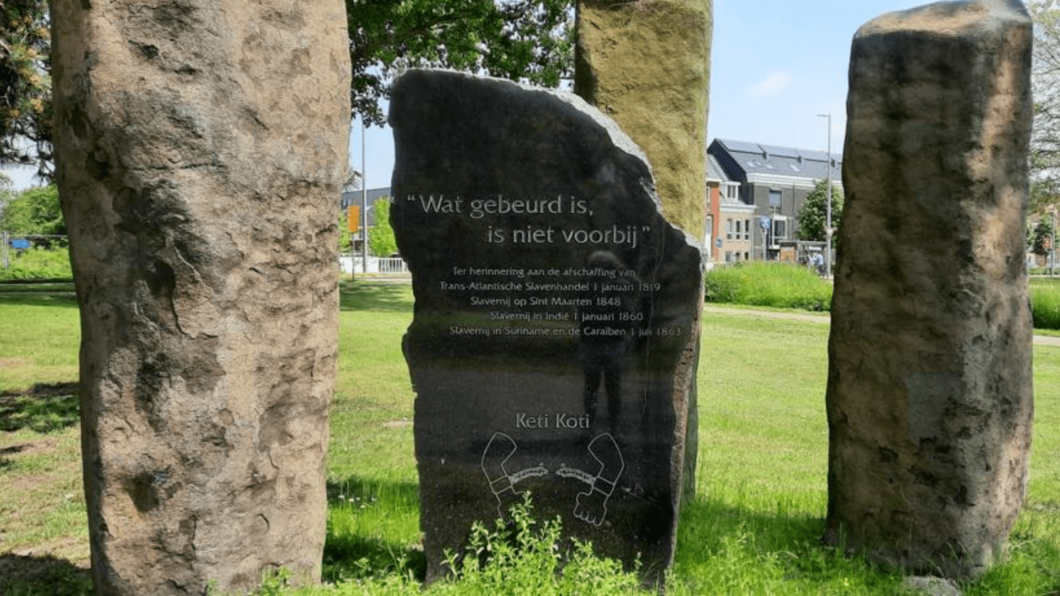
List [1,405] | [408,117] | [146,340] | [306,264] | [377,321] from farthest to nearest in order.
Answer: [377,321], [1,405], [408,117], [306,264], [146,340]

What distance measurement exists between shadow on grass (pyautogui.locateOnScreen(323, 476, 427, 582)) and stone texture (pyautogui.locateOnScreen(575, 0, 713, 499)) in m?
1.92

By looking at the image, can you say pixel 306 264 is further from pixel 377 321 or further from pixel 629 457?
pixel 377 321

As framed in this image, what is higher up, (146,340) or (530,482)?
(146,340)

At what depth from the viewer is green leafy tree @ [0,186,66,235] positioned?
56719 mm

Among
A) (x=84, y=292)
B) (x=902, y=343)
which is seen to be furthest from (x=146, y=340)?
(x=902, y=343)

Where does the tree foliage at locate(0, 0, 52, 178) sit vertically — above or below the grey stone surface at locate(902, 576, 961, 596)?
above

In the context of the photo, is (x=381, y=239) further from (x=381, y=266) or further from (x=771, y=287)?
(x=771, y=287)

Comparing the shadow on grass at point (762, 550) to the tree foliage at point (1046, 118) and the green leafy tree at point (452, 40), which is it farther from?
the tree foliage at point (1046, 118)

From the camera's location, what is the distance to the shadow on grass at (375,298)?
20509 mm

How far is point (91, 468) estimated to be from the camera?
3.62 metres

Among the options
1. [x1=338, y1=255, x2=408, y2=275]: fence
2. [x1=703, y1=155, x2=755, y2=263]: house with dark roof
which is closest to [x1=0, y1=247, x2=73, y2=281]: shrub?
[x1=338, y1=255, x2=408, y2=275]: fence

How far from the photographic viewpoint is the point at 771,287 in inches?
969

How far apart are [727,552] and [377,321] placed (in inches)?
533

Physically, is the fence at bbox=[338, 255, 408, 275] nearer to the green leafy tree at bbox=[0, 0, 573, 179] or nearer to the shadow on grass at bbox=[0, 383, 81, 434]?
the green leafy tree at bbox=[0, 0, 573, 179]
